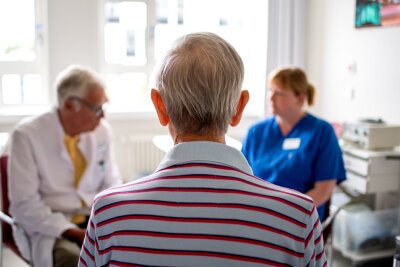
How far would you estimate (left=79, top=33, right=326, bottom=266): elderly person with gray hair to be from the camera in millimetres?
775

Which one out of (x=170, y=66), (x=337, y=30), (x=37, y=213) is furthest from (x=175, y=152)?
(x=337, y=30)

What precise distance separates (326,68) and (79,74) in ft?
8.24

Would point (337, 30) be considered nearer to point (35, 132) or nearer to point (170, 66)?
point (35, 132)

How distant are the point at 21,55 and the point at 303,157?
2900 mm

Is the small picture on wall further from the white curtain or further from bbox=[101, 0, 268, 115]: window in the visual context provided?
bbox=[101, 0, 268, 115]: window

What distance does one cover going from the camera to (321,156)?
7.13 ft

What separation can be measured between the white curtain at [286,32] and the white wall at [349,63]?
0.39ft

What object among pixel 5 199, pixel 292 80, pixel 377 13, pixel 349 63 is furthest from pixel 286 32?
pixel 5 199

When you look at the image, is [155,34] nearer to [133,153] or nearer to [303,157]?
[133,153]

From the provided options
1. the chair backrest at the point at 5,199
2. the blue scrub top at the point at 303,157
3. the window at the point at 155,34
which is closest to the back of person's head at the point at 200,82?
the blue scrub top at the point at 303,157

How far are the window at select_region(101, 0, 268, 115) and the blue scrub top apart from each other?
6.44 ft

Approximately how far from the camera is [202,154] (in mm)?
803

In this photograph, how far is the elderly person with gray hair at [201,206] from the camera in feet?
2.54

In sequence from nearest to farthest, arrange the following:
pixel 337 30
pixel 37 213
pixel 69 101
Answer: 1. pixel 37 213
2. pixel 69 101
3. pixel 337 30
